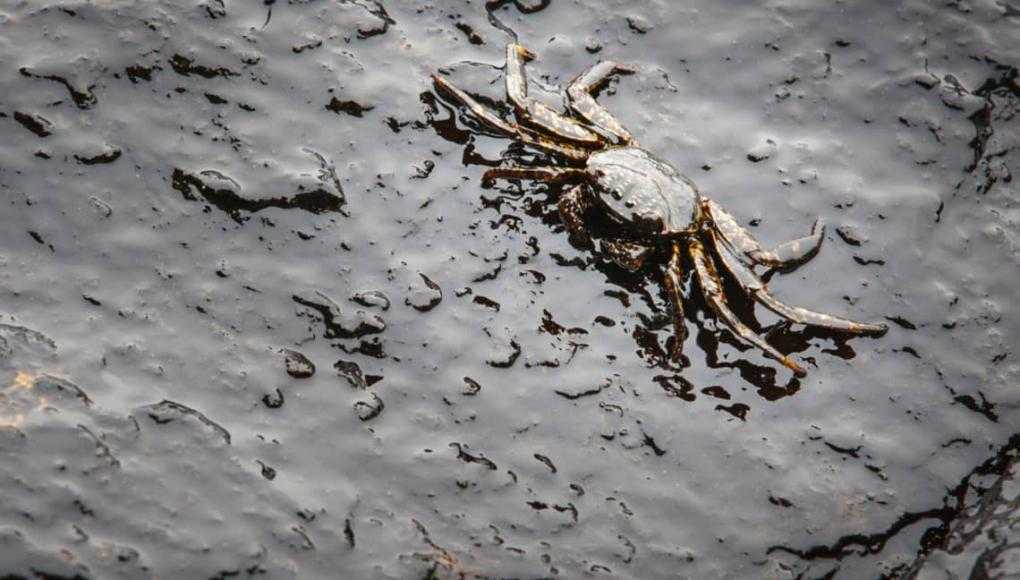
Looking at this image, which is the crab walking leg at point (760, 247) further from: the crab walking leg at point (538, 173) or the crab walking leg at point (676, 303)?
the crab walking leg at point (538, 173)

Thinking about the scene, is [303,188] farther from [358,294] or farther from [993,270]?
[993,270]

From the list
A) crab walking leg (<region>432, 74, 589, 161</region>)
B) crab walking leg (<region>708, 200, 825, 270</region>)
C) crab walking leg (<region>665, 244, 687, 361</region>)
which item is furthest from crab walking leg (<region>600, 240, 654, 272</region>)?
crab walking leg (<region>432, 74, 589, 161</region>)

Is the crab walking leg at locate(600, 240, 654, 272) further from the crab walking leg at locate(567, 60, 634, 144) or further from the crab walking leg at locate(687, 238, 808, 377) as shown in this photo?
the crab walking leg at locate(567, 60, 634, 144)

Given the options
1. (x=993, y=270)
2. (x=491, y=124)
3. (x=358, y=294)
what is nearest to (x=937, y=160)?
(x=993, y=270)

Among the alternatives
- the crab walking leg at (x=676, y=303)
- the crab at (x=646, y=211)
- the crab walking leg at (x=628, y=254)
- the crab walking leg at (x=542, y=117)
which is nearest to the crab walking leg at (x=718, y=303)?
the crab at (x=646, y=211)

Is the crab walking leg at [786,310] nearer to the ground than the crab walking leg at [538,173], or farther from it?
nearer to the ground

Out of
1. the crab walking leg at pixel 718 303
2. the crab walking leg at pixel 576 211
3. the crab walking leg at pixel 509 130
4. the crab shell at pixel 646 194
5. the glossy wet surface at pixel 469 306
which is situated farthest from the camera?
the crab walking leg at pixel 509 130
